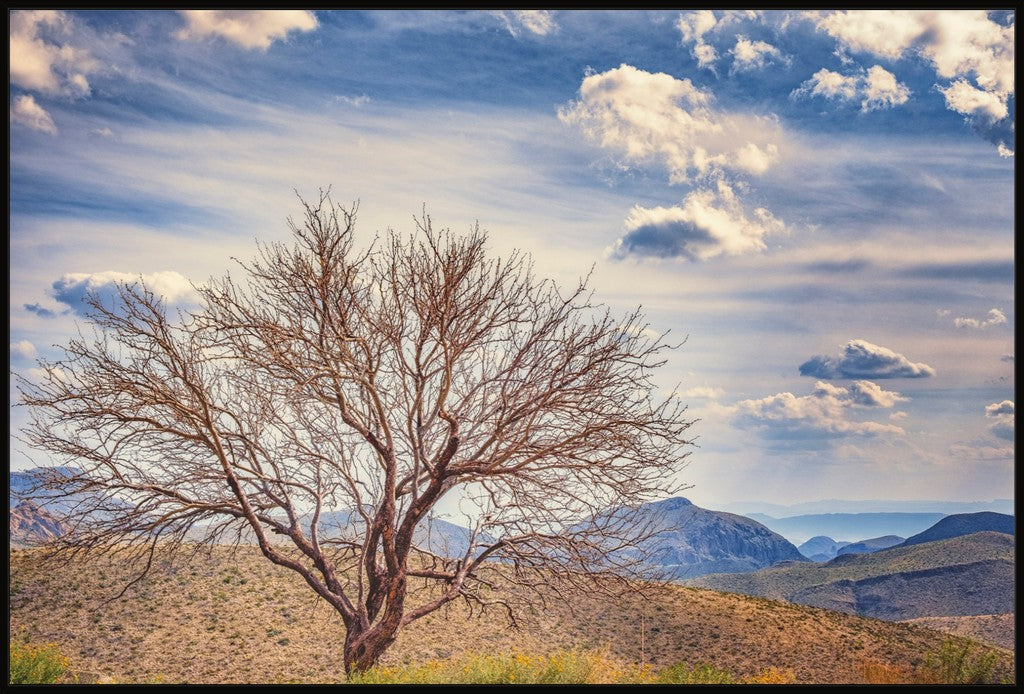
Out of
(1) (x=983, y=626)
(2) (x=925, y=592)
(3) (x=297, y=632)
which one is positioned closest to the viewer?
(3) (x=297, y=632)

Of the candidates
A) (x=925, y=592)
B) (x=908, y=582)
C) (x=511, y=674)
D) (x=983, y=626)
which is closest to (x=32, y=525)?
(x=511, y=674)

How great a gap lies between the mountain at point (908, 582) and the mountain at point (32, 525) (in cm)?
9399

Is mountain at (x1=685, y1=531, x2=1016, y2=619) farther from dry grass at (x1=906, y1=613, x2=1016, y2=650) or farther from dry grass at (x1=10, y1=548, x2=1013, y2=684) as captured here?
dry grass at (x1=10, y1=548, x2=1013, y2=684)

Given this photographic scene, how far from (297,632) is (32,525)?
14565mm

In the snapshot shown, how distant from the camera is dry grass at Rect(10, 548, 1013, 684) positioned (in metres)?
23.9

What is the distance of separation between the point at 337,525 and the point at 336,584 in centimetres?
136

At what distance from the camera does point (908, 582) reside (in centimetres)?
10850

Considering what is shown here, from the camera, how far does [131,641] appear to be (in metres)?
25.0

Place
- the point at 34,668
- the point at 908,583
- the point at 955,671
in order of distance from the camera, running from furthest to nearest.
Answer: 1. the point at 908,583
2. the point at 955,671
3. the point at 34,668

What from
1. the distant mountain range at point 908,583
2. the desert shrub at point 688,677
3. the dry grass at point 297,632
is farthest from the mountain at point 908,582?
the desert shrub at point 688,677

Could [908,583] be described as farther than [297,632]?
Yes

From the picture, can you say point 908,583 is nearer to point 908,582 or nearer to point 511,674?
point 908,582

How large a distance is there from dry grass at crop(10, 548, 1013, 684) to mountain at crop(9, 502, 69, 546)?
874cm

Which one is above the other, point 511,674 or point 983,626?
point 511,674
